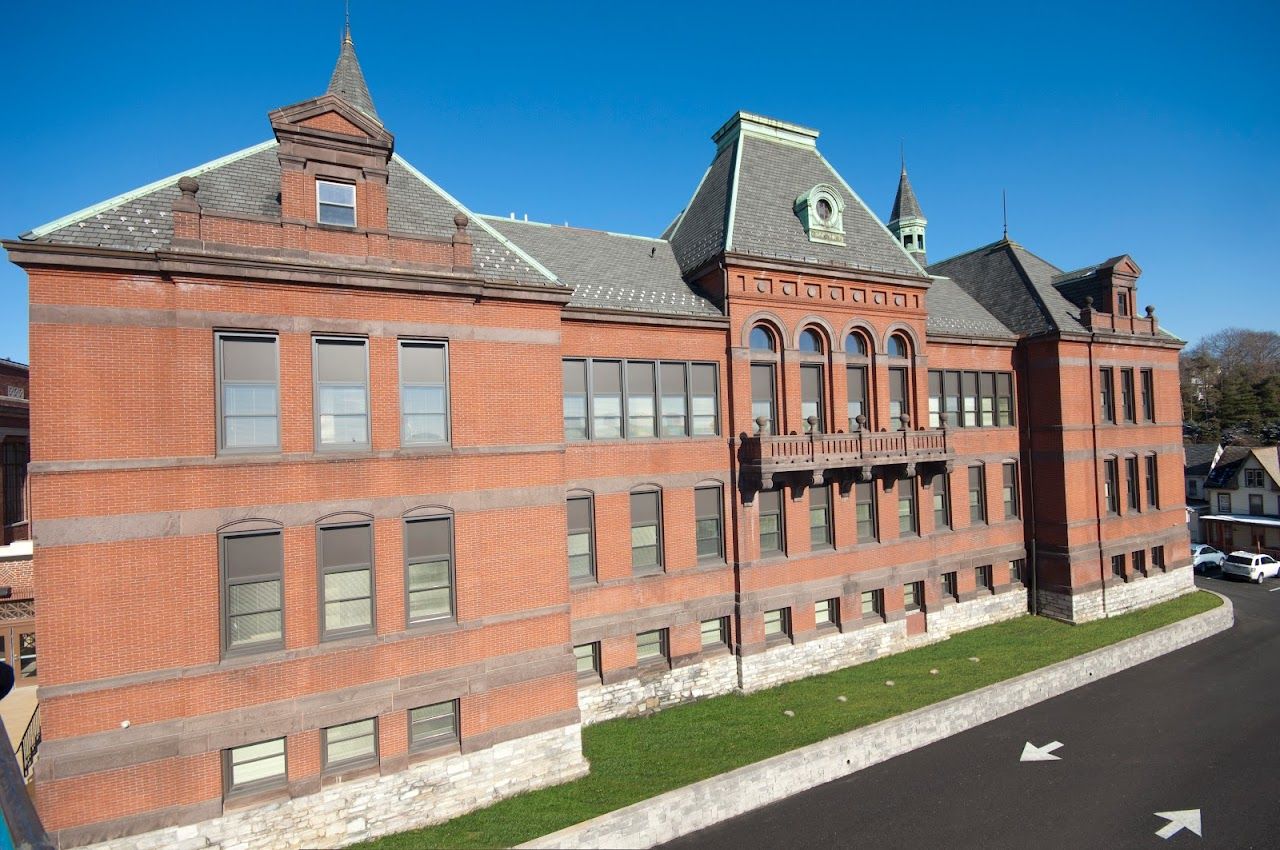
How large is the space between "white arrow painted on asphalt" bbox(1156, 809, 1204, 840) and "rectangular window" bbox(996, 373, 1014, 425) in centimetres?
1584

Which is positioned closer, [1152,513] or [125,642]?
[125,642]

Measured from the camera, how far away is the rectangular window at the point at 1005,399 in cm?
2669

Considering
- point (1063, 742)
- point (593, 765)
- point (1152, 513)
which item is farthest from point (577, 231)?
point (1152, 513)

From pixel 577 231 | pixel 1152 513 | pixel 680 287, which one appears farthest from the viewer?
pixel 1152 513

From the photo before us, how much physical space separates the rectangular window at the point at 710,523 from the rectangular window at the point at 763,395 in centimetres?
276

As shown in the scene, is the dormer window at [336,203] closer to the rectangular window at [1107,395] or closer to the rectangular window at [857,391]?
the rectangular window at [857,391]

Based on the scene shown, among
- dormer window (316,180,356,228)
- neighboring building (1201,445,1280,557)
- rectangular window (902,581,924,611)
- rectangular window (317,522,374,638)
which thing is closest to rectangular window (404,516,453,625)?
rectangular window (317,522,374,638)

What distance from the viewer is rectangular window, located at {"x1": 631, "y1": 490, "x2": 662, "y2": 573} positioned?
61.4ft

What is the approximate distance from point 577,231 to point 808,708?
17079 millimetres

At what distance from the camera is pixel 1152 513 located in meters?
28.9

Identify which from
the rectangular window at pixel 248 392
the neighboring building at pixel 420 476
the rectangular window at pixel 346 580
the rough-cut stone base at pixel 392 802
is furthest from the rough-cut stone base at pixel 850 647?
the rectangular window at pixel 248 392

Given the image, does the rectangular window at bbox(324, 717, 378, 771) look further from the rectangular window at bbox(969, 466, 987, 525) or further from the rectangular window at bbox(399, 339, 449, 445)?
the rectangular window at bbox(969, 466, 987, 525)

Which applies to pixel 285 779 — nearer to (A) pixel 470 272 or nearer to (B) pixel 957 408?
(A) pixel 470 272

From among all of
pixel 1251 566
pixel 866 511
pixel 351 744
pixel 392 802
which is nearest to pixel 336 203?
pixel 351 744
